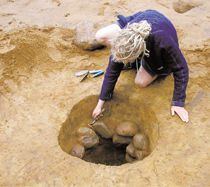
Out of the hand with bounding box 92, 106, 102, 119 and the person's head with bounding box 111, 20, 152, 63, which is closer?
the person's head with bounding box 111, 20, 152, 63

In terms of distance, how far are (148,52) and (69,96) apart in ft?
2.73

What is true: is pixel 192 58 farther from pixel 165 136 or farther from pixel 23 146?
pixel 23 146

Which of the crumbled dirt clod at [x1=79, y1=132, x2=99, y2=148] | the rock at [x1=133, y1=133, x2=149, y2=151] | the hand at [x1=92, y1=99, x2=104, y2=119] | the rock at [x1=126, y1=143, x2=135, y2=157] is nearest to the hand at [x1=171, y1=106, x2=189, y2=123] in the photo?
the rock at [x1=133, y1=133, x2=149, y2=151]

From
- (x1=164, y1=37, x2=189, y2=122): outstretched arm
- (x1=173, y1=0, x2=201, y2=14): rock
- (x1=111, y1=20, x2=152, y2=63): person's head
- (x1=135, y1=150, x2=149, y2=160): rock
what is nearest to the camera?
(x1=111, y1=20, x2=152, y2=63): person's head

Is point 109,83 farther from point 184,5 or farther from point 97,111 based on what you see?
point 184,5

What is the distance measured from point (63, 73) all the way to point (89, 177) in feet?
3.89

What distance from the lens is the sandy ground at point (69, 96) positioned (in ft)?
8.02

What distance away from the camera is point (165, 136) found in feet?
8.77

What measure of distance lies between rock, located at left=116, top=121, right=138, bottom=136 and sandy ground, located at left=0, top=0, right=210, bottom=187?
0.65 feet

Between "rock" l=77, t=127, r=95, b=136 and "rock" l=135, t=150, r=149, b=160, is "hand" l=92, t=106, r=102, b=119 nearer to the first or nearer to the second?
"rock" l=77, t=127, r=95, b=136

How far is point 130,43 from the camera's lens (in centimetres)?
229

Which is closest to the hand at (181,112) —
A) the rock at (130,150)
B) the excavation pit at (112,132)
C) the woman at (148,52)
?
the woman at (148,52)

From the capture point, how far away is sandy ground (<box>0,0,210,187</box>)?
8.02 ft

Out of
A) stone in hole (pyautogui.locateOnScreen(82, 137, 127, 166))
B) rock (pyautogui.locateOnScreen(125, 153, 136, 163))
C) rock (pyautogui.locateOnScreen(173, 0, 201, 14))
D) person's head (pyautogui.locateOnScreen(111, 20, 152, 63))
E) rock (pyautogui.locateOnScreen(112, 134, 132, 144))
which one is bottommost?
stone in hole (pyautogui.locateOnScreen(82, 137, 127, 166))
